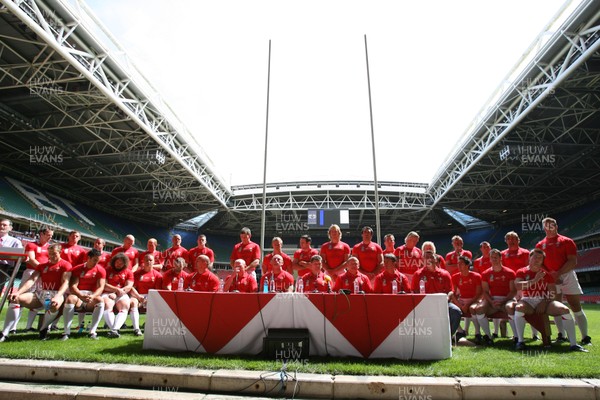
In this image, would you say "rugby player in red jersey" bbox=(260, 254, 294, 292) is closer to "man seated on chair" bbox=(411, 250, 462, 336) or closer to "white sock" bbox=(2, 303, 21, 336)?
"man seated on chair" bbox=(411, 250, 462, 336)

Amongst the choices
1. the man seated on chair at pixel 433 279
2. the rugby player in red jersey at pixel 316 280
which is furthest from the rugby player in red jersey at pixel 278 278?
the man seated on chair at pixel 433 279

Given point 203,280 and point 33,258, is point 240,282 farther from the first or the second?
point 33,258

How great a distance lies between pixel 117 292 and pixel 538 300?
290 inches

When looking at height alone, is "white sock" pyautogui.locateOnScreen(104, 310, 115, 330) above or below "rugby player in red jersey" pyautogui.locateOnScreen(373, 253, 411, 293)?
below

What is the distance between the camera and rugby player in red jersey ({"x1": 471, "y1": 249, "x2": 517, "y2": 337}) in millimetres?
6332

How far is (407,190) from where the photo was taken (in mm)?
30047

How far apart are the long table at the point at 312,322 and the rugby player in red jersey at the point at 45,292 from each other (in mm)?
2061

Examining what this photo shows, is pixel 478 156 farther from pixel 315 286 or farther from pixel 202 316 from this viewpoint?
pixel 202 316

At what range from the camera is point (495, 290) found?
21.7ft

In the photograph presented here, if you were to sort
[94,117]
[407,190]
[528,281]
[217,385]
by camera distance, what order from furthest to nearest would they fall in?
1. [407,190]
2. [94,117]
3. [528,281]
4. [217,385]

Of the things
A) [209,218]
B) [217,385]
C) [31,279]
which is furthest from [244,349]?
[209,218]

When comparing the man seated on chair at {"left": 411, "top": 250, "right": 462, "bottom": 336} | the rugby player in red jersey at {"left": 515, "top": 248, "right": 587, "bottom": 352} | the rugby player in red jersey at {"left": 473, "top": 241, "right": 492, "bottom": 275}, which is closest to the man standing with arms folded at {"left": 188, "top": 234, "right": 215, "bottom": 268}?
the man seated on chair at {"left": 411, "top": 250, "right": 462, "bottom": 336}

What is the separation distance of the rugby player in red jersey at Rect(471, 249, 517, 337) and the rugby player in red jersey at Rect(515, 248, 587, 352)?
485mm

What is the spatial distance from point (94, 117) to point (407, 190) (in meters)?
23.3
